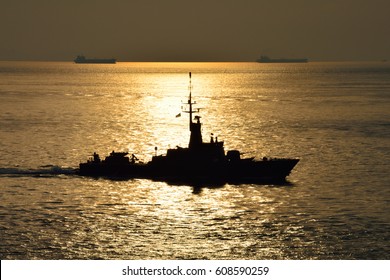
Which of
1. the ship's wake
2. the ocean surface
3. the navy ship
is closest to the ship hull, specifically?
the navy ship

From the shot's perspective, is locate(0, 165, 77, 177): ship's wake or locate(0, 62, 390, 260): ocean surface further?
locate(0, 165, 77, 177): ship's wake

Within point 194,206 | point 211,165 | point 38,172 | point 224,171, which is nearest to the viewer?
point 194,206

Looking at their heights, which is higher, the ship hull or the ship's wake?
the ship hull

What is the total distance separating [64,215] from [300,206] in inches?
796

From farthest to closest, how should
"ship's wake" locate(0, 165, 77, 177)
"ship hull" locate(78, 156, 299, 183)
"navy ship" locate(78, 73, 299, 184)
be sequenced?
"ship's wake" locate(0, 165, 77, 177) → "ship hull" locate(78, 156, 299, 183) → "navy ship" locate(78, 73, 299, 184)

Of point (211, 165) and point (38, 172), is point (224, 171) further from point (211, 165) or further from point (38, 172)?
point (38, 172)

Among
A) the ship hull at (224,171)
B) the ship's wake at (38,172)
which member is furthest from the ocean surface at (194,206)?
the ship hull at (224,171)

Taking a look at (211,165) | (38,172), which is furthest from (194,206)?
(38,172)

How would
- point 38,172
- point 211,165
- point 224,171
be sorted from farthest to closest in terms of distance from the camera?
point 38,172 < point 224,171 < point 211,165

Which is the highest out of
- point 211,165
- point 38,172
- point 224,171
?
point 211,165

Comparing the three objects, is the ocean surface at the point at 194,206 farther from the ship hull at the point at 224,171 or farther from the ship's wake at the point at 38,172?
the ship hull at the point at 224,171

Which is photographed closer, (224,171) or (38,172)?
(224,171)

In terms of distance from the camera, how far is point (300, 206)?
70312mm

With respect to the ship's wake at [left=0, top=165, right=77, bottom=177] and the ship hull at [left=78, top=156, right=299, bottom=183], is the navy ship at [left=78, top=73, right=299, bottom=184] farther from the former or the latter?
the ship's wake at [left=0, top=165, right=77, bottom=177]
